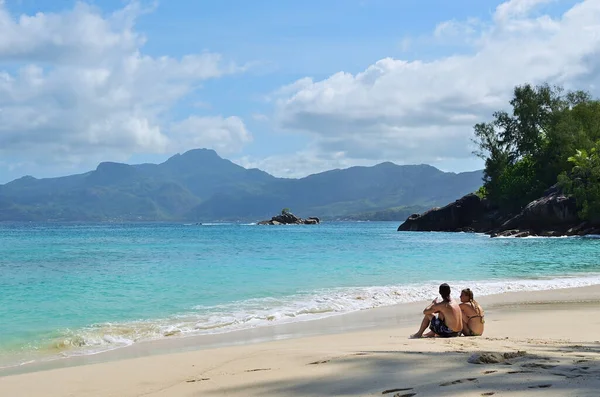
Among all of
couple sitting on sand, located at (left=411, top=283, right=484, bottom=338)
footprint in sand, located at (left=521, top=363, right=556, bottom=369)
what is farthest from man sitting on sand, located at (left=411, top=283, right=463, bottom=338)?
footprint in sand, located at (left=521, top=363, right=556, bottom=369)

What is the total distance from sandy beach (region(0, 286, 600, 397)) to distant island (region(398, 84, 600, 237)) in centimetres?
6093

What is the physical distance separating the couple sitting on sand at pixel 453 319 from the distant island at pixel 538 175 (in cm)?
5987

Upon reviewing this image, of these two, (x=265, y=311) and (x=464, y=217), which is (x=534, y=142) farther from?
(x=265, y=311)

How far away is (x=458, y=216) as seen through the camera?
332 ft

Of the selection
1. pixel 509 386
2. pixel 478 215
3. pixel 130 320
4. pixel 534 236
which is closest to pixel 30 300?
pixel 130 320

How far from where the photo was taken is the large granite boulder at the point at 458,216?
9906cm

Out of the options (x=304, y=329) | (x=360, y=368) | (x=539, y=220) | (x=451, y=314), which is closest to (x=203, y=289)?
(x=304, y=329)

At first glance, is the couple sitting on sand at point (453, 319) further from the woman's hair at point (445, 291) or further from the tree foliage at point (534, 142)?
the tree foliage at point (534, 142)

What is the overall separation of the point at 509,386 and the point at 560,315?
9.51 metres

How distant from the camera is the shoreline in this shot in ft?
35.3

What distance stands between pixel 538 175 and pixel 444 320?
81.4 meters

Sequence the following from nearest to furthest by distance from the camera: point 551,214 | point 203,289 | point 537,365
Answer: point 537,365
point 203,289
point 551,214

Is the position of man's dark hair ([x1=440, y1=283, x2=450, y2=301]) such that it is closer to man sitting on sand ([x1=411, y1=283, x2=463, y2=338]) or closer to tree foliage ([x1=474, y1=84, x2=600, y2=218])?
man sitting on sand ([x1=411, y1=283, x2=463, y2=338])

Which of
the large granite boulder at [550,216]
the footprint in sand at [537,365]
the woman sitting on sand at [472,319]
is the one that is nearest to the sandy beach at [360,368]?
the footprint in sand at [537,365]
